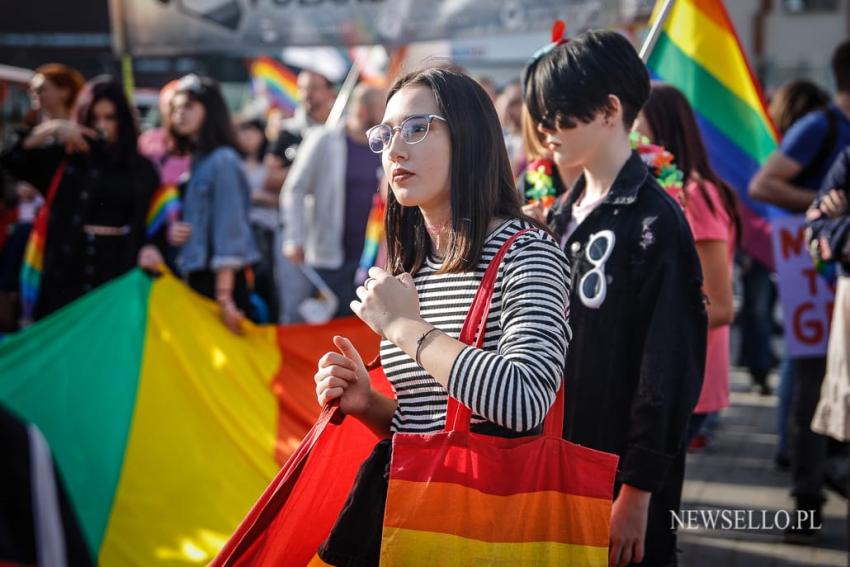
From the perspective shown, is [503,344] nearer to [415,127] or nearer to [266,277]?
[415,127]

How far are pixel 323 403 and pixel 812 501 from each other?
3666mm

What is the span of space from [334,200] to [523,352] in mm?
5460

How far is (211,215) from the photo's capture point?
6422 mm

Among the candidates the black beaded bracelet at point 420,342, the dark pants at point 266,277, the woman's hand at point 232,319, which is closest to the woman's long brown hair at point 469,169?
the black beaded bracelet at point 420,342

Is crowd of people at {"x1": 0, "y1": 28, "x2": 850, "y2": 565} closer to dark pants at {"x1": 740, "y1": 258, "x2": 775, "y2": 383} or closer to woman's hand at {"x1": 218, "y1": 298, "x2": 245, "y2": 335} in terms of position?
woman's hand at {"x1": 218, "y1": 298, "x2": 245, "y2": 335}

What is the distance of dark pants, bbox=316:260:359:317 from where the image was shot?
750 centimetres

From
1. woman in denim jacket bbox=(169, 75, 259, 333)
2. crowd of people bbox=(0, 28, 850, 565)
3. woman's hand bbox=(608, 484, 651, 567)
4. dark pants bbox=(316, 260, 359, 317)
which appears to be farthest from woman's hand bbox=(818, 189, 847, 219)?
dark pants bbox=(316, 260, 359, 317)

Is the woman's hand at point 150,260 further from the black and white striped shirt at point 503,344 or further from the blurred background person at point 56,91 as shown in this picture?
the black and white striped shirt at point 503,344

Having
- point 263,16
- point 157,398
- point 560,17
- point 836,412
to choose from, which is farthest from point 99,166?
point 836,412

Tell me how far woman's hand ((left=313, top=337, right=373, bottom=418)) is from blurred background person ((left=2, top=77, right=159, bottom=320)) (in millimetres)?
4105

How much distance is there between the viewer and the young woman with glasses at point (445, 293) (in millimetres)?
2229

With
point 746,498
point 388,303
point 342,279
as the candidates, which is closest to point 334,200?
point 342,279

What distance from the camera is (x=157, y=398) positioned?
17.9ft

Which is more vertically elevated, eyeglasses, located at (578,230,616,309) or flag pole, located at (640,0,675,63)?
flag pole, located at (640,0,675,63)
